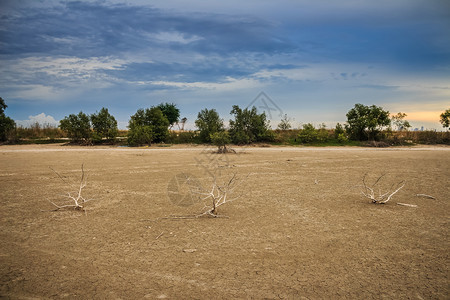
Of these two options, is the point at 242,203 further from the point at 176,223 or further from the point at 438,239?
the point at 438,239

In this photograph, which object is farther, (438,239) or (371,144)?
(371,144)

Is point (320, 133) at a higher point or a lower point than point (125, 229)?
higher

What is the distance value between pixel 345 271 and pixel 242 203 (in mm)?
3378

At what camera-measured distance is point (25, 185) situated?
860 cm

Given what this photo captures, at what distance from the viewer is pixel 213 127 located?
26.4m

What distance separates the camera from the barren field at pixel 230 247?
126 inches

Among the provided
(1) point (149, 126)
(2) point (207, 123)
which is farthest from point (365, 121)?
(1) point (149, 126)

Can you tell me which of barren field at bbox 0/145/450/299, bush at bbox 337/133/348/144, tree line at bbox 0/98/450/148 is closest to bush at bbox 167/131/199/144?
tree line at bbox 0/98/450/148

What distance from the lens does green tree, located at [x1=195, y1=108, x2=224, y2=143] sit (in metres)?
26.8

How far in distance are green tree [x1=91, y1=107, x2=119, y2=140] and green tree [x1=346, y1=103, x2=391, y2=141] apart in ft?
77.5

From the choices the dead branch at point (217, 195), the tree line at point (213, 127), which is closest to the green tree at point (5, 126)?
the tree line at point (213, 127)

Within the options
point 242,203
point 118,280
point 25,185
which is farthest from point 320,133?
point 118,280

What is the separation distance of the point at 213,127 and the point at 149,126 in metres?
6.27

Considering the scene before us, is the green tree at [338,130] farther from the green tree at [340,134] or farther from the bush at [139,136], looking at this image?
the bush at [139,136]
